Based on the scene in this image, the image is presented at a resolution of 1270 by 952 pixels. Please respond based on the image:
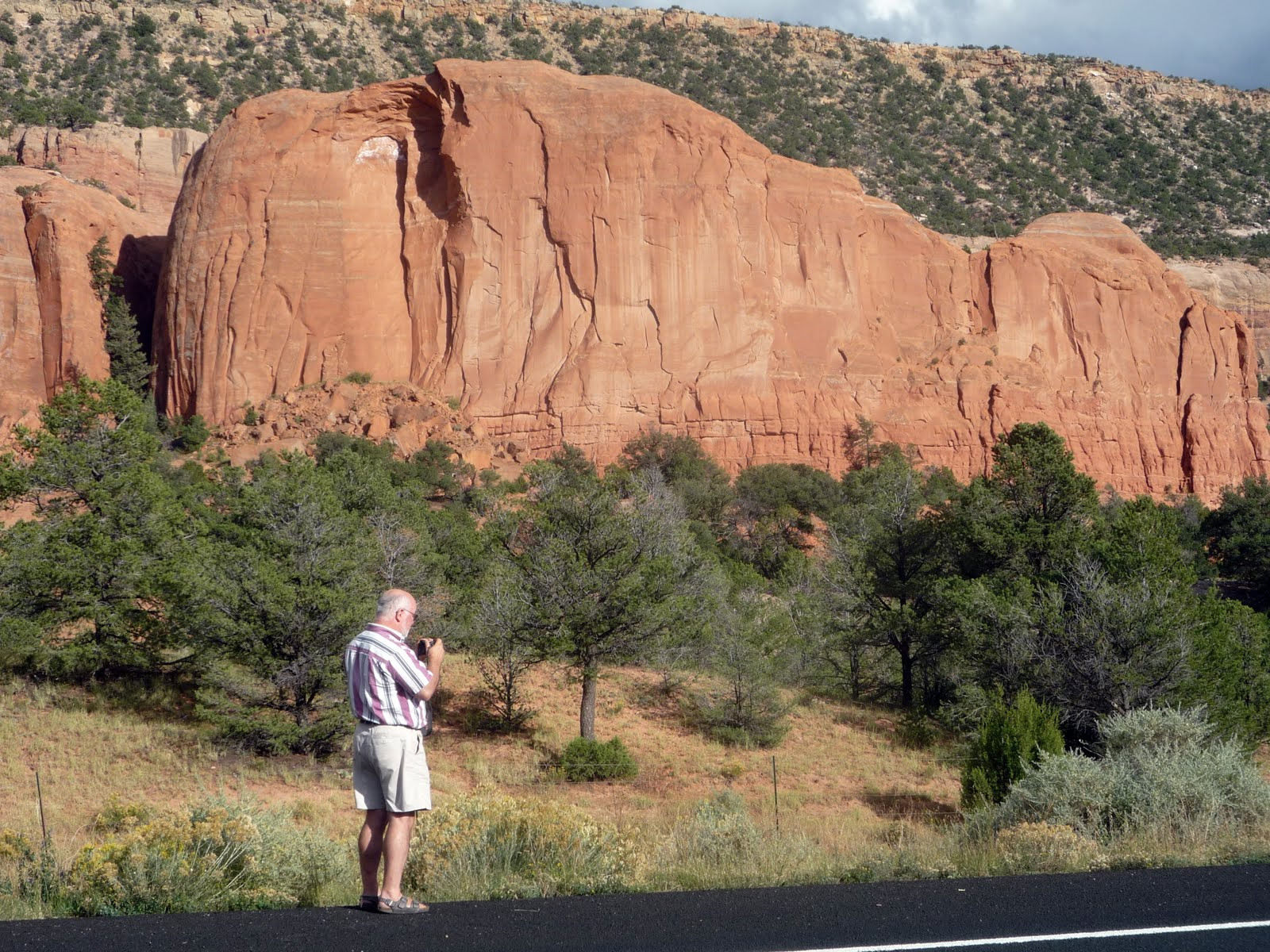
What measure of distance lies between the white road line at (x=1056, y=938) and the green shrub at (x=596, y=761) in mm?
13786

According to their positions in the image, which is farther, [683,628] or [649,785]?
[683,628]

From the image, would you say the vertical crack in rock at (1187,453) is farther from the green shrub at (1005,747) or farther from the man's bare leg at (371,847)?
the man's bare leg at (371,847)

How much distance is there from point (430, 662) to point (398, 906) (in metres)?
1.26

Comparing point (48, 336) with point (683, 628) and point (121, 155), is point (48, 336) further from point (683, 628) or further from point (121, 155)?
point (683, 628)

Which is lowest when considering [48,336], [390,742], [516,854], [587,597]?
[516,854]

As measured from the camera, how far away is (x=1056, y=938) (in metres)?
6.08

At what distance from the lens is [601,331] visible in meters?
48.4

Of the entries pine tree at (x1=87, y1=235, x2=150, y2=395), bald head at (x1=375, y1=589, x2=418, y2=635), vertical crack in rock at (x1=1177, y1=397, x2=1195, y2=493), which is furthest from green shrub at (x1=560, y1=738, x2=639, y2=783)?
vertical crack in rock at (x1=1177, y1=397, x2=1195, y2=493)

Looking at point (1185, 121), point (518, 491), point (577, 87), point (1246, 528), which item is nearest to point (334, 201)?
point (577, 87)

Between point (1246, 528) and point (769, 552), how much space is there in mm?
16839

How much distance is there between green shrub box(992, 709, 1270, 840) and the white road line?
10.2 feet

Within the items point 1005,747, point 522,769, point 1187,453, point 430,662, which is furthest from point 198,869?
point 1187,453

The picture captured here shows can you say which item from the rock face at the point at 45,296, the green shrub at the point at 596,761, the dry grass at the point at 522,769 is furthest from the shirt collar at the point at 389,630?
the rock face at the point at 45,296

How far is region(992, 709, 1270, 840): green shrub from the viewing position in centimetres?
1006
